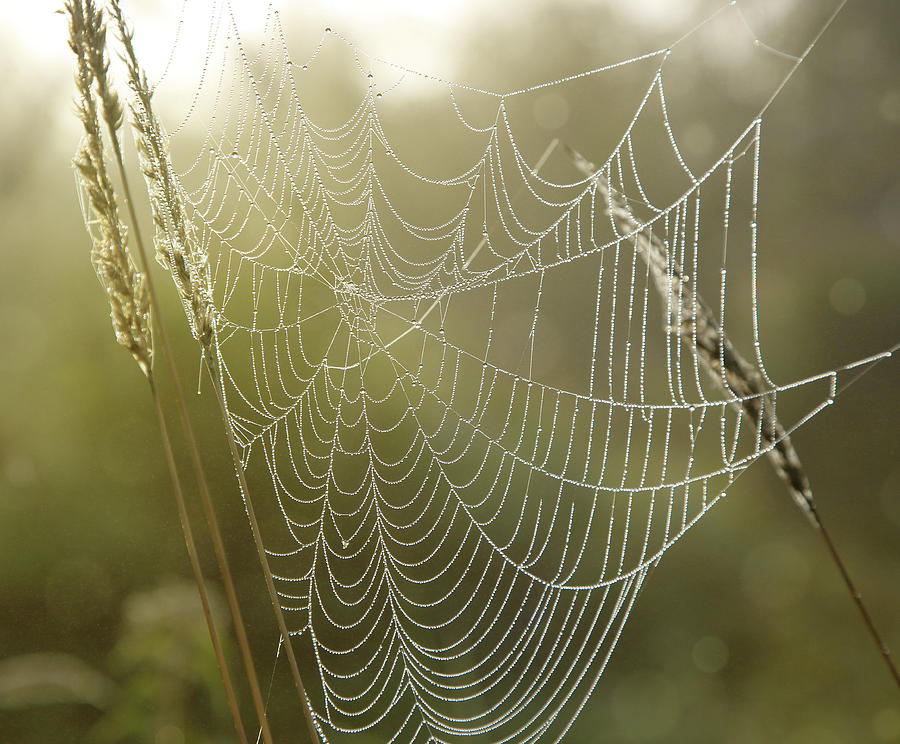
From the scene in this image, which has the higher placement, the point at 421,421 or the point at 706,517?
the point at 421,421

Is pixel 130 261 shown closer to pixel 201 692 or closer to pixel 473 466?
pixel 201 692

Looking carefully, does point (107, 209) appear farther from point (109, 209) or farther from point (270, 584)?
point (270, 584)

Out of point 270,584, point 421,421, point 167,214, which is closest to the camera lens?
point 270,584

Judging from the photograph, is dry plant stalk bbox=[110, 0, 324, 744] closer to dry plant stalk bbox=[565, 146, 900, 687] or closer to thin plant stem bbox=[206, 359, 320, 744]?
thin plant stem bbox=[206, 359, 320, 744]

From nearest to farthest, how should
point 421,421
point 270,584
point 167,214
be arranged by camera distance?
point 270,584 → point 167,214 → point 421,421

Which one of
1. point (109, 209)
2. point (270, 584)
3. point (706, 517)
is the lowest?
point (706, 517)

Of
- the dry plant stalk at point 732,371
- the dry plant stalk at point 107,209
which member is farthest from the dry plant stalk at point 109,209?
the dry plant stalk at point 732,371

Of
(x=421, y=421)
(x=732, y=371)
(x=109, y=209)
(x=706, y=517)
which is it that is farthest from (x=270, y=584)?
(x=706, y=517)
